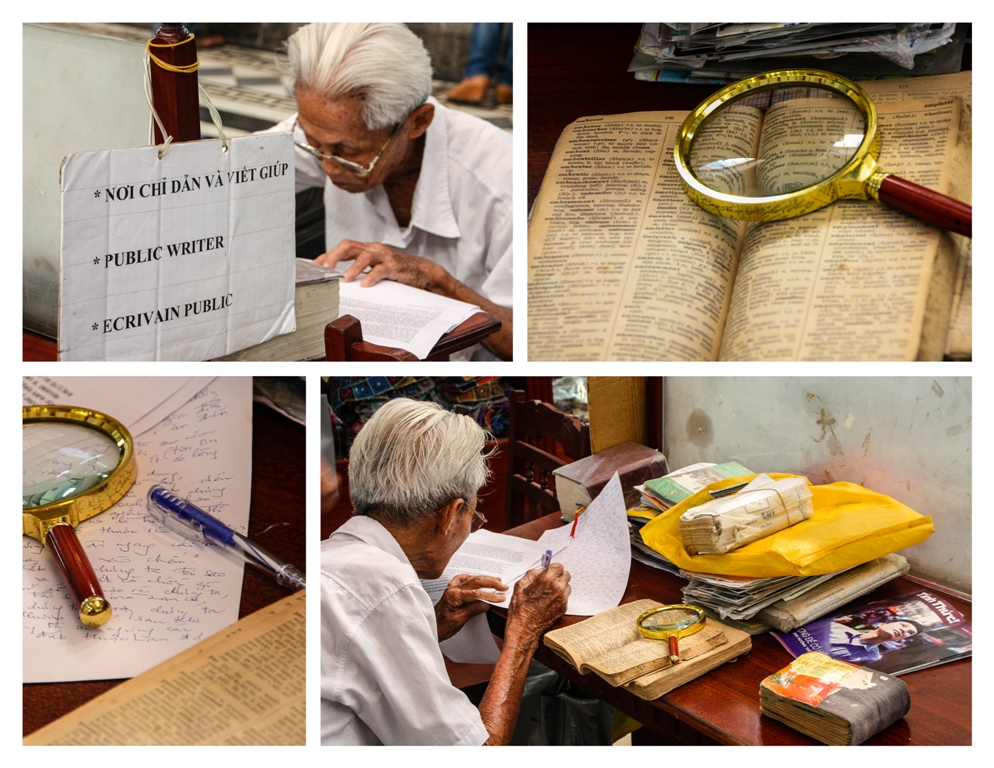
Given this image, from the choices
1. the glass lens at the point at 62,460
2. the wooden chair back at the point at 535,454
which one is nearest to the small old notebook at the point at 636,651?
the wooden chair back at the point at 535,454

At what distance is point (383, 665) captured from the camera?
1.18 m

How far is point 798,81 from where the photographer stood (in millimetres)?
1223

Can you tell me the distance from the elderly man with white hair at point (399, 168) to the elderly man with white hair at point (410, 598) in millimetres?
249

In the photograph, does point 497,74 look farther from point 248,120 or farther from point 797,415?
point 797,415

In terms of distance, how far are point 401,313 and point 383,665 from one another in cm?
47

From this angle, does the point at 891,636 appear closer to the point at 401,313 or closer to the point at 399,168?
the point at 401,313

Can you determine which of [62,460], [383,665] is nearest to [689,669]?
[383,665]

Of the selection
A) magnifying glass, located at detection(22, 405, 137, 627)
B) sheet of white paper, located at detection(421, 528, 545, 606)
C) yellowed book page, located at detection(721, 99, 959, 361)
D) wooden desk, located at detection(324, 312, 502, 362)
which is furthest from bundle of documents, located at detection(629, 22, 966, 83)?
magnifying glass, located at detection(22, 405, 137, 627)

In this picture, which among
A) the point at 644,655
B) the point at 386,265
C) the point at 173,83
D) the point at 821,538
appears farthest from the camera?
the point at 386,265

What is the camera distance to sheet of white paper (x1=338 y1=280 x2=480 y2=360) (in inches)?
47.6

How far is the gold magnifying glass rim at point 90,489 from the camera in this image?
1.22 m

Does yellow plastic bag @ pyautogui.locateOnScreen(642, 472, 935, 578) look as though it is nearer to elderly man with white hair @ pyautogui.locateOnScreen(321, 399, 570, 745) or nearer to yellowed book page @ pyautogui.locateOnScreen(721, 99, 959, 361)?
elderly man with white hair @ pyautogui.locateOnScreen(321, 399, 570, 745)

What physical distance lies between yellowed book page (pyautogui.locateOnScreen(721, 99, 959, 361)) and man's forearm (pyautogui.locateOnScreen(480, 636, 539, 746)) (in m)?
0.51

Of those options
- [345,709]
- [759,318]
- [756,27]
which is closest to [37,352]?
[345,709]
